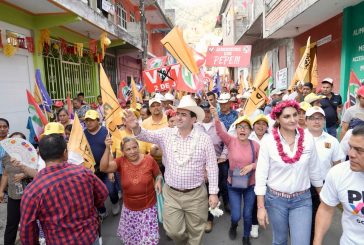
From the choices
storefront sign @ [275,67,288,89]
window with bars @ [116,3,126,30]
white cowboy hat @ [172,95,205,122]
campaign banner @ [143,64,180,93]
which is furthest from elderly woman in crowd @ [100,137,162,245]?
window with bars @ [116,3,126,30]

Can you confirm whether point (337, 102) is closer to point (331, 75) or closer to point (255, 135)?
point (255, 135)

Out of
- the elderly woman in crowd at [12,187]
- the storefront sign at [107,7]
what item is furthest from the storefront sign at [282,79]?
the elderly woman in crowd at [12,187]

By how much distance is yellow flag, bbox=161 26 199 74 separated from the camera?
4867 millimetres

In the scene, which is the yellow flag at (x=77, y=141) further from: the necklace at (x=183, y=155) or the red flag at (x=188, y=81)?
the red flag at (x=188, y=81)

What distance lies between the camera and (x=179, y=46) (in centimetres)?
492

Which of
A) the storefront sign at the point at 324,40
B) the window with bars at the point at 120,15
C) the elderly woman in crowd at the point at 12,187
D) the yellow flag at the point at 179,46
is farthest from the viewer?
the window with bars at the point at 120,15

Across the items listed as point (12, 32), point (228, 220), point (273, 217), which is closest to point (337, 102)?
point (228, 220)

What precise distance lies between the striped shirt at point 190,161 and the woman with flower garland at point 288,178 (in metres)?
0.58

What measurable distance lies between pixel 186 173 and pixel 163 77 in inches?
221

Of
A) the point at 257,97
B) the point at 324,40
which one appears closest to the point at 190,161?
the point at 257,97

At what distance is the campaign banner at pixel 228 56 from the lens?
1027 centimetres

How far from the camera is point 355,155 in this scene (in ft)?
6.72

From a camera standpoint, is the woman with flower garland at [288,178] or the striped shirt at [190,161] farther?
the striped shirt at [190,161]

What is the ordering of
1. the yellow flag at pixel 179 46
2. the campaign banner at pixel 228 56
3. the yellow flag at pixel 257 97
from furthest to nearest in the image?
the campaign banner at pixel 228 56, the yellow flag at pixel 257 97, the yellow flag at pixel 179 46
